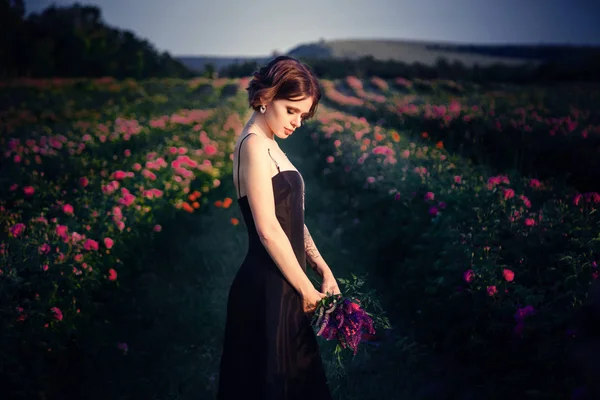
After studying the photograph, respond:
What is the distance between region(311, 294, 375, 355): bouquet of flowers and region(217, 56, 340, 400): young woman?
0.07m

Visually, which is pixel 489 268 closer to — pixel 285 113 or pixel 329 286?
pixel 329 286

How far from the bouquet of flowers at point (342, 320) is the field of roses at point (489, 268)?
0.90 metres

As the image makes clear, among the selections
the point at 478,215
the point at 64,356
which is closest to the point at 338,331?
the point at 478,215

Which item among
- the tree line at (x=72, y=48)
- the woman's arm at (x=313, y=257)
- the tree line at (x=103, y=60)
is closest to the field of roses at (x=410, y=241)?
the woman's arm at (x=313, y=257)

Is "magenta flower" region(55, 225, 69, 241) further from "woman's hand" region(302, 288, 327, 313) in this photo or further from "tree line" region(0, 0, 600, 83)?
"tree line" region(0, 0, 600, 83)

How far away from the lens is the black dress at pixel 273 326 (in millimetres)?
2008

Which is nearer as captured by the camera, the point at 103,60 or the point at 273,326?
the point at 273,326

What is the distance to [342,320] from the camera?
6.42ft

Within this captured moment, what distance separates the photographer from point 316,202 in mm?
8094

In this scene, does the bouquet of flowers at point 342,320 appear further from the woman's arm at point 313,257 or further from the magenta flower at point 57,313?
the magenta flower at point 57,313

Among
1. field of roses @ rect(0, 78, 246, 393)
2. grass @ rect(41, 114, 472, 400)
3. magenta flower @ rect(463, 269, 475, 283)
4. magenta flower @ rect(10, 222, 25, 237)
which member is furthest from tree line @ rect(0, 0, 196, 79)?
magenta flower @ rect(463, 269, 475, 283)

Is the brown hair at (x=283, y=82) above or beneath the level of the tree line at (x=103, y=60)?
beneath

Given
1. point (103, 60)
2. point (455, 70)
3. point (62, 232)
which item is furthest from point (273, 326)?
point (455, 70)

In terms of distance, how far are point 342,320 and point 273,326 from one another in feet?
0.98
